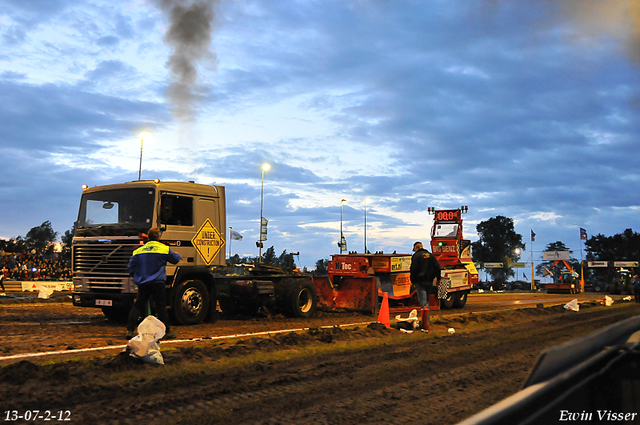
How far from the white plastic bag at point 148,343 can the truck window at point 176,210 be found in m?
4.42

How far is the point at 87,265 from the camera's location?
10945 millimetres

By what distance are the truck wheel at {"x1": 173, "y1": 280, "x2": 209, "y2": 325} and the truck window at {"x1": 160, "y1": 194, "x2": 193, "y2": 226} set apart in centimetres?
135

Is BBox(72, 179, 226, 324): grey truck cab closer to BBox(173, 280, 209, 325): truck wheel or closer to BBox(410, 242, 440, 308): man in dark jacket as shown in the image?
BBox(173, 280, 209, 325): truck wheel

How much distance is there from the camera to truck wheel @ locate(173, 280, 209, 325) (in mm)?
10836

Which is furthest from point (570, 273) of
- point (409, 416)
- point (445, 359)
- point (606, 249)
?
point (606, 249)

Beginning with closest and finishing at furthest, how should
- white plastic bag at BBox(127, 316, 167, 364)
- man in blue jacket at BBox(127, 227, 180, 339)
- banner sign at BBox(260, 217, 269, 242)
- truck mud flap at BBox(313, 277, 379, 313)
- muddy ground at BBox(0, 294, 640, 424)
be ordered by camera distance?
1. muddy ground at BBox(0, 294, 640, 424)
2. white plastic bag at BBox(127, 316, 167, 364)
3. man in blue jacket at BBox(127, 227, 180, 339)
4. truck mud flap at BBox(313, 277, 379, 313)
5. banner sign at BBox(260, 217, 269, 242)

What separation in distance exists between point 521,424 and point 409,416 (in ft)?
10.3

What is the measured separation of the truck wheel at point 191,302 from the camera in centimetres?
1084

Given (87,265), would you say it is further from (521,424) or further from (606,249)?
(606,249)

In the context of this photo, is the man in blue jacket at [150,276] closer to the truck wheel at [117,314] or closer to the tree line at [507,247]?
the truck wheel at [117,314]

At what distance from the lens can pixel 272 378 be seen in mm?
6242

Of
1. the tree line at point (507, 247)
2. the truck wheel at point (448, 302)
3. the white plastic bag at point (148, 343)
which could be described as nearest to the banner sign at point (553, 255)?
the tree line at point (507, 247)

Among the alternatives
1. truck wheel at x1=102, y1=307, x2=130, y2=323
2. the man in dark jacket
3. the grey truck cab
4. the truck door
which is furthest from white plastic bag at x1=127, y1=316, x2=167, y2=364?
the man in dark jacket

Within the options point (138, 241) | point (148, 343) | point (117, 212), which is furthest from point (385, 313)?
point (117, 212)
